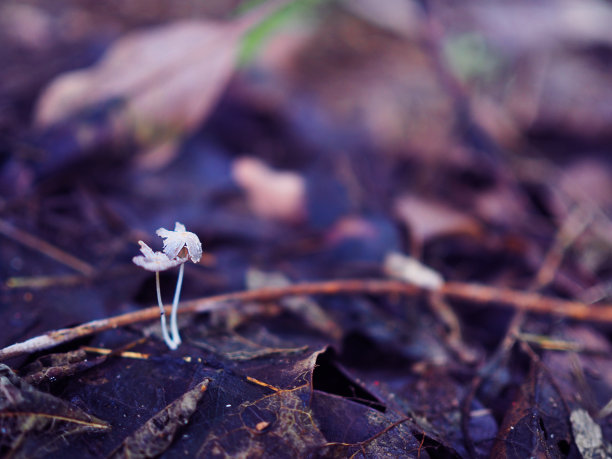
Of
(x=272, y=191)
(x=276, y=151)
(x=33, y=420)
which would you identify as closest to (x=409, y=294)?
(x=272, y=191)

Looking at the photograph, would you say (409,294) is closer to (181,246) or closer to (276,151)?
A: (181,246)

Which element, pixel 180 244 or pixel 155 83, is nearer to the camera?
pixel 180 244

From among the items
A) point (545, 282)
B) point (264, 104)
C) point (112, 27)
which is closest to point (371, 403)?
point (545, 282)

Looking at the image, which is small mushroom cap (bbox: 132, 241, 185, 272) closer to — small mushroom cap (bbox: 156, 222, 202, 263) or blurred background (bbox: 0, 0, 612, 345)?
small mushroom cap (bbox: 156, 222, 202, 263)

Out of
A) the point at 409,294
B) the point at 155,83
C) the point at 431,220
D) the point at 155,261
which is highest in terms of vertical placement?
the point at 155,83

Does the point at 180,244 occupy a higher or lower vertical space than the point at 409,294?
higher

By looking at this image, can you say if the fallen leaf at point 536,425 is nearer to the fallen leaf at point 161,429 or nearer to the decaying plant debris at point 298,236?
the decaying plant debris at point 298,236

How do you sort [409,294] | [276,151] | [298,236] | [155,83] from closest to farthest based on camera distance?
[409,294] < [298,236] < [155,83] < [276,151]
